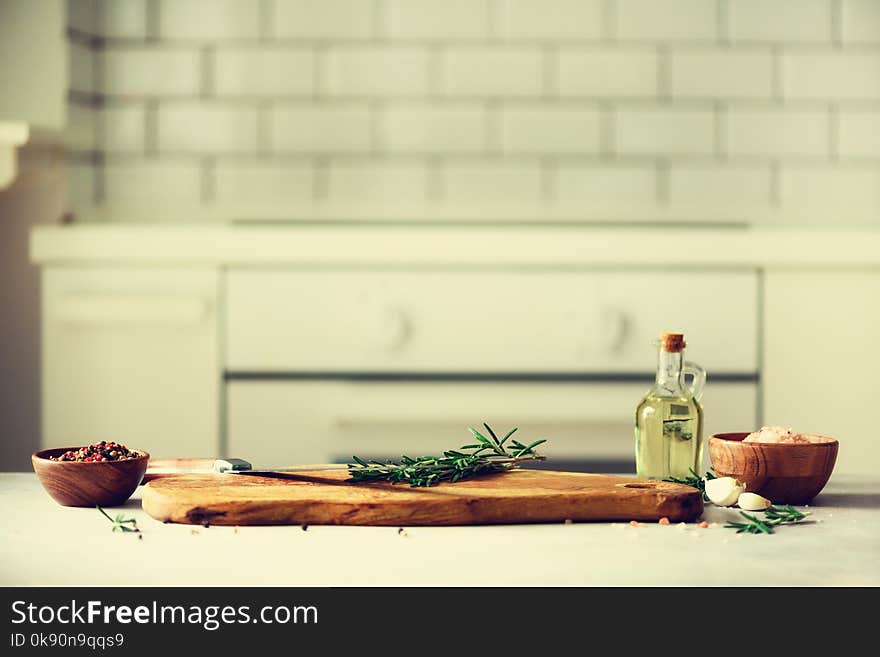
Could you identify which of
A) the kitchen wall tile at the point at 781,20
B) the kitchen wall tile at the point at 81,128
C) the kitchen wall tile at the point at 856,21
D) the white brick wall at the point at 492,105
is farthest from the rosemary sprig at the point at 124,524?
the kitchen wall tile at the point at 856,21

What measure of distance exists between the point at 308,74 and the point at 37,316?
86 centimetres

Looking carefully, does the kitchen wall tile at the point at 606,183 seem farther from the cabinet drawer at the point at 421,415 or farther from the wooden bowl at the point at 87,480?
the wooden bowl at the point at 87,480

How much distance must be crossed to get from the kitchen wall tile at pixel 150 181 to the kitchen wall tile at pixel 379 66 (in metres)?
0.40

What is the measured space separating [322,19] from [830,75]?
1226mm

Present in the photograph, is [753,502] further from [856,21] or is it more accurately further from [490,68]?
[856,21]

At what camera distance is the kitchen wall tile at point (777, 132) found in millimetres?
2525

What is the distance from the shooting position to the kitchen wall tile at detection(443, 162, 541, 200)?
255cm

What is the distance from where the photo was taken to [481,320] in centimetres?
190

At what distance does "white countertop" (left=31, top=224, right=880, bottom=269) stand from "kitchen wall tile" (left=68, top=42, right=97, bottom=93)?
0.62m

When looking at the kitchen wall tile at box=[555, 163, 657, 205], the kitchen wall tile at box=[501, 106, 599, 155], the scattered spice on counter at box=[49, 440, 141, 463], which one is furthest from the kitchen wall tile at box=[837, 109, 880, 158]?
the scattered spice on counter at box=[49, 440, 141, 463]

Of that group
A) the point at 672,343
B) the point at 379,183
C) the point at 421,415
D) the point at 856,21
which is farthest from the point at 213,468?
the point at 856,21

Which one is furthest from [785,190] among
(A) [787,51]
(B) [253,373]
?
(B) [253,373]

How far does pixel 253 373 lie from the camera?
1.90 metres
